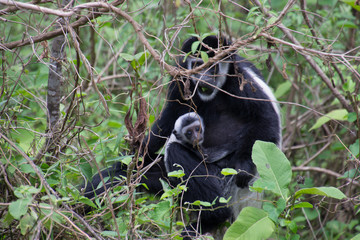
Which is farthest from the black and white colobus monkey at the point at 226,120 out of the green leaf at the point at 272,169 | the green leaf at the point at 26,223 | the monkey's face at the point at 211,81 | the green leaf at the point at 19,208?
the green leaf at the point at 19,208

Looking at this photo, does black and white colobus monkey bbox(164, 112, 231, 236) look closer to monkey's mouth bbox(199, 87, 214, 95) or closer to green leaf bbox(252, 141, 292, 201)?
monkey's mouth bbox(199, 87, 214, 95)

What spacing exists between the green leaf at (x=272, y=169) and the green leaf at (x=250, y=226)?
119mm

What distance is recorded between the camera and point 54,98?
2.35m

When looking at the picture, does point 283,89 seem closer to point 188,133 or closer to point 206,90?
point 206,90

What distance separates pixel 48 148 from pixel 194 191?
97 cm

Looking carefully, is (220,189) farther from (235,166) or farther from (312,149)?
(312,149)

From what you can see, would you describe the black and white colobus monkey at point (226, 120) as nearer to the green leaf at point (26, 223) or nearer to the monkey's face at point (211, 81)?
the monkey's face at point (211, 81)

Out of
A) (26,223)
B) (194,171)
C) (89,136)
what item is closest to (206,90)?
(194,171)

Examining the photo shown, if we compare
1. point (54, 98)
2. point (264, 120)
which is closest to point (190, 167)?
point (264, 120)

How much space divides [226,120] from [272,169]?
1.21 meters

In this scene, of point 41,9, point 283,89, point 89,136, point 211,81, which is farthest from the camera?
point 283,89

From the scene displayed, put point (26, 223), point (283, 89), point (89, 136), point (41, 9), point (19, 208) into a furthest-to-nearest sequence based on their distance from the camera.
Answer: point (283, 89) → point (89, 136) → point (41, 9) → point (26, 223) → point (19, 208)

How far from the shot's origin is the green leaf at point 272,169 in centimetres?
190

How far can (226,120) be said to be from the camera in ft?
10.3
